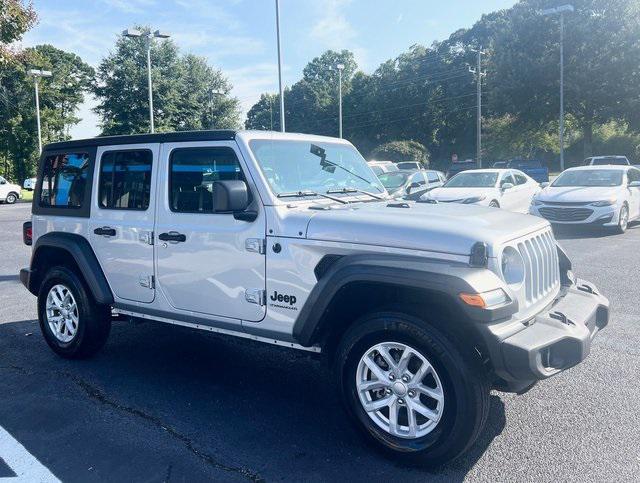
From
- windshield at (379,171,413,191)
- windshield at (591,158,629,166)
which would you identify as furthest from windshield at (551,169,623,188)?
windshield at (591,158,629,166)

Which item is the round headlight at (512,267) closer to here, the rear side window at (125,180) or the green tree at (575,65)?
the rear side window at (125,180)

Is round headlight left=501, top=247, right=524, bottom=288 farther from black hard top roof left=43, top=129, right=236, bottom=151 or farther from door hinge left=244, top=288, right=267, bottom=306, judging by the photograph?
black hard top roof left=43, top=129, right=236, bottom=151

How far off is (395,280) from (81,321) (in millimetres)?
3205

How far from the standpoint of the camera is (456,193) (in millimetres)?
14633

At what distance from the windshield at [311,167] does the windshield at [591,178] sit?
10.7m

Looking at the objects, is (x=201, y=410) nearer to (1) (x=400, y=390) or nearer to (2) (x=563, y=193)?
(1) (x=400, y=390)

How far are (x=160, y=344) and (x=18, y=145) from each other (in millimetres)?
51114

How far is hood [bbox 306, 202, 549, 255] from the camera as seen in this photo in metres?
3.48

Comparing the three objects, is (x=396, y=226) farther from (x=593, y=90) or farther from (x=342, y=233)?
(x=593, y=90)

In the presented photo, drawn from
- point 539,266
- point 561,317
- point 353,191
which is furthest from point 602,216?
point 561,317

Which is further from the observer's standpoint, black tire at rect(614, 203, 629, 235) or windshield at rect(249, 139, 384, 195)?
black tire at rect(614, 203, 629, 235)

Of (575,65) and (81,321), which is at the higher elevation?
(575,65)

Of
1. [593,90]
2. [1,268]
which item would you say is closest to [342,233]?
[1,268]

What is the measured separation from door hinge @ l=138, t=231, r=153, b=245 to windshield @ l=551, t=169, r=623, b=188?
39.4 ft
